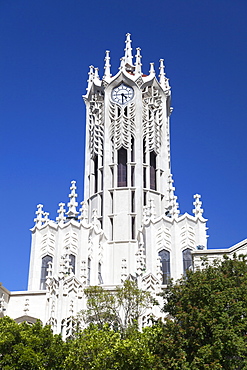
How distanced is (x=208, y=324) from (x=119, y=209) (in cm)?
2707

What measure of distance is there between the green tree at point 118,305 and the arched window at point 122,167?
2073cm

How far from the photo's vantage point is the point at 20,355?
25750 millimetres

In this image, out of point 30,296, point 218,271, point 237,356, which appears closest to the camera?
point 237,356

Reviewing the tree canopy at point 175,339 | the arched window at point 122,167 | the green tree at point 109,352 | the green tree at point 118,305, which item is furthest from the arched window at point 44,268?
the green tree at point 109,352

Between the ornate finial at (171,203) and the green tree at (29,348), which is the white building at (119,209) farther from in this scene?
the green tree at (29,348)

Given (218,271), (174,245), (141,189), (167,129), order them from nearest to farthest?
1. (218,271)
2. (174,245)
3. (141,189)
4. (167,129)

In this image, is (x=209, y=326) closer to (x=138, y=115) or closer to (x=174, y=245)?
(x=174, y=245)

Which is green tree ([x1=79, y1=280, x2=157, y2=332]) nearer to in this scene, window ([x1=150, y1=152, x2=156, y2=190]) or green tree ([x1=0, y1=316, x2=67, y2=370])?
green tree ([x1=0, y1=316, x2=67, y2=370])

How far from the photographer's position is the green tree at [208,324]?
21391 millimetres

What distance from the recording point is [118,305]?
1144 inches

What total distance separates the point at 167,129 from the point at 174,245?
15.3 meters

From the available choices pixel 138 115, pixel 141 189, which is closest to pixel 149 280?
pixel 141 189

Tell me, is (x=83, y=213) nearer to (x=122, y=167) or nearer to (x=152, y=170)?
(x=122, y=167)

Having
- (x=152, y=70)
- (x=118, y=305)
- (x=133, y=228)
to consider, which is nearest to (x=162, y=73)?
(x=152, y=70)
